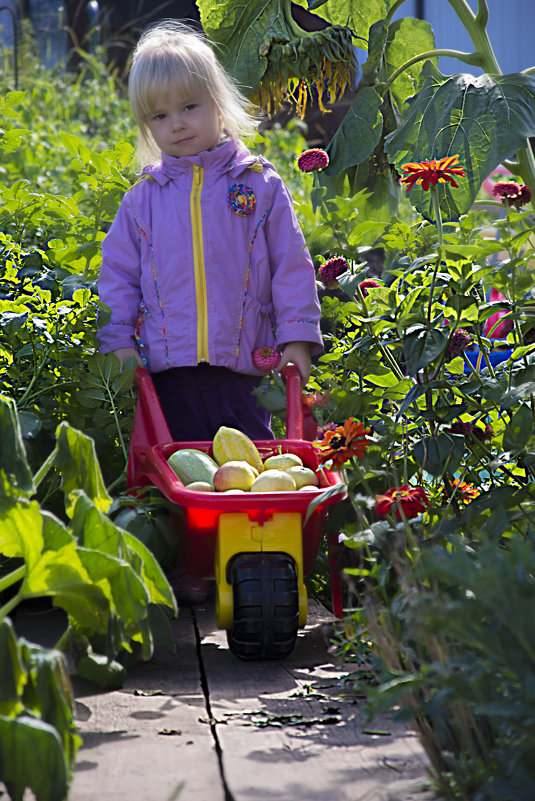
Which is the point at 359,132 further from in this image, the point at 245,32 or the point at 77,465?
the point at 77,465

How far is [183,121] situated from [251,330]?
0.66 meters

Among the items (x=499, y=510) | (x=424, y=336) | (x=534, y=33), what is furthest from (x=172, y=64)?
(x=534, y=33)

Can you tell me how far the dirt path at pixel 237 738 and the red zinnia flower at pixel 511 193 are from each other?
1210mm

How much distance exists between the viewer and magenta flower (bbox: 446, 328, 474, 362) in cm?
220

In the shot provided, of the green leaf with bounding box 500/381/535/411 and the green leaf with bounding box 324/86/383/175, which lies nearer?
the green leaf with bounding box 500/381/535/411

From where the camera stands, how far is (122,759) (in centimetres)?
152

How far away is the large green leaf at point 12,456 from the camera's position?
1560 millimetres

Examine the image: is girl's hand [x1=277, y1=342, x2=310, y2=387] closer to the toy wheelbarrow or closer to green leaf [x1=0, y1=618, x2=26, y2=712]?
the toy wheelbarrow

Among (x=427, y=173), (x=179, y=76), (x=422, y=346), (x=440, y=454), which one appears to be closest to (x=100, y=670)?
(x=440, y=454)

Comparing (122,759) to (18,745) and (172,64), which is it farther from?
(172,64)

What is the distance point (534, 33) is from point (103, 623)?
883 centimetres

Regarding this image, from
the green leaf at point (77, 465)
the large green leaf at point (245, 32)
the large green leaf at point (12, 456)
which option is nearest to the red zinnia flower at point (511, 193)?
the large green leaf at point (245, 32)

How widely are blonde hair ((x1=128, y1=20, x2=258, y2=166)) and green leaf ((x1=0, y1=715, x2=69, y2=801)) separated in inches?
82.7

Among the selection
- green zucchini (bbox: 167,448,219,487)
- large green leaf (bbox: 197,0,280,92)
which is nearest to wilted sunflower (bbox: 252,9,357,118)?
large green leaf (bbox: 197,0,280,92)
